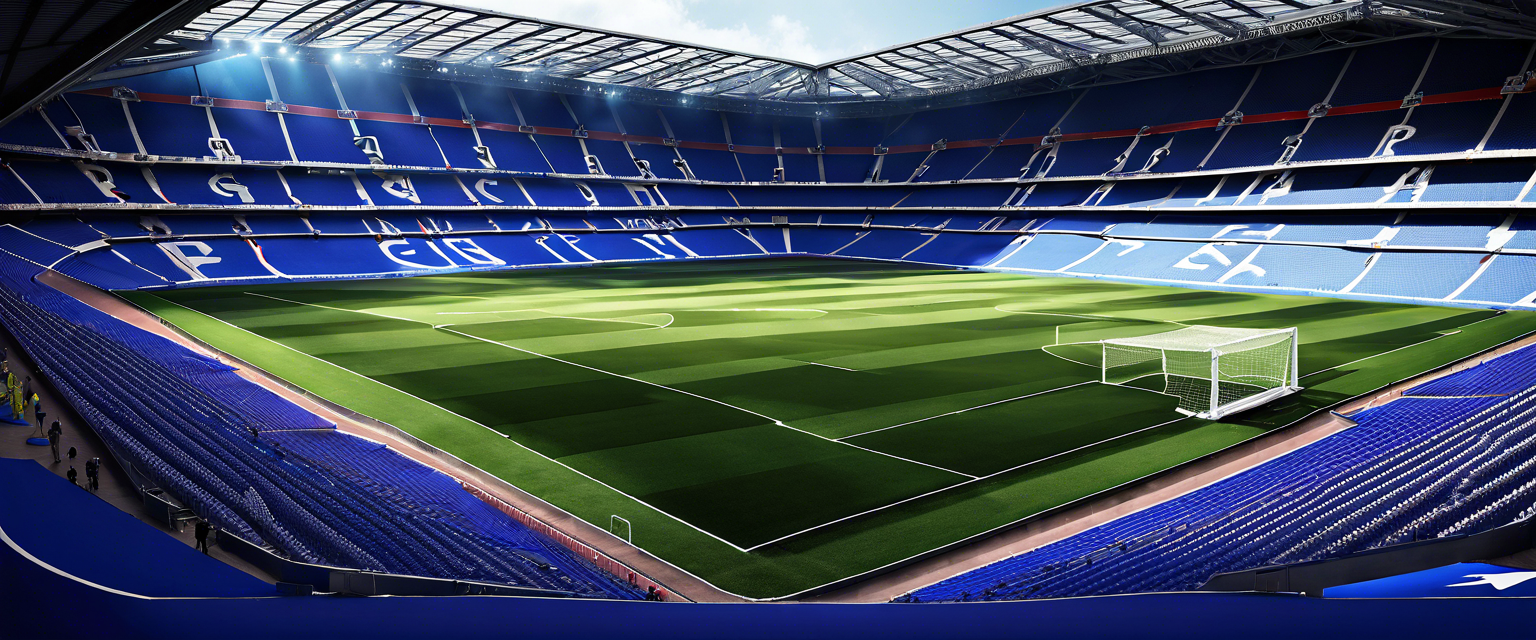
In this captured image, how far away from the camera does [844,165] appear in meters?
64.3

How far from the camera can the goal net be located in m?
16.4

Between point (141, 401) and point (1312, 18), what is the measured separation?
4179cm

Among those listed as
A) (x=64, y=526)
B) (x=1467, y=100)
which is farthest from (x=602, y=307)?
(x=1467, y=100)

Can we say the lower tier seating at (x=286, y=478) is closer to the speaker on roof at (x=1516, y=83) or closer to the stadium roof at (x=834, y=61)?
the stadium roof at (x=834, y=61)

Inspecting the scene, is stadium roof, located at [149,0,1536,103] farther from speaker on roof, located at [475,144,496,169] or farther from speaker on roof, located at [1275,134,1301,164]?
speaker on roof, located at [1275,134,1301,164]

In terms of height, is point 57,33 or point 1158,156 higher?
point 1158,156

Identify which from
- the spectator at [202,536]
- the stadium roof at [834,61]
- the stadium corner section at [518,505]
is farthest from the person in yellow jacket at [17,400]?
the stadium roof at [834,61]

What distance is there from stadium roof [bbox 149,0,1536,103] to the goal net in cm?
1719

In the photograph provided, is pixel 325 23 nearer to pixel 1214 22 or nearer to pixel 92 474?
pixel 92 474

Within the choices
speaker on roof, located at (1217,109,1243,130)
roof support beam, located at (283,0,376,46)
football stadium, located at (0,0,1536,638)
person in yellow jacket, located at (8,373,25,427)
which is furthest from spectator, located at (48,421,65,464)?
speaker on roof, located at (1217,109,1243,130)

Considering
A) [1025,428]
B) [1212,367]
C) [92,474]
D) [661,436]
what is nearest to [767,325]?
[661,436]

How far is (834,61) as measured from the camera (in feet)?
169

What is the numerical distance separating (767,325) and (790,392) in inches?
350


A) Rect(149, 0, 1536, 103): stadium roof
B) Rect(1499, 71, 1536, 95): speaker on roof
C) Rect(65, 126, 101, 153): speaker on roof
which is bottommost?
Rect(65, 126, 101, 153): speaker on roof
